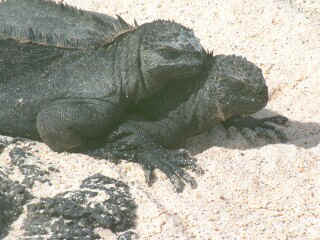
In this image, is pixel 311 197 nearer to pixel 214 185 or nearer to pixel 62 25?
pixel 214 185

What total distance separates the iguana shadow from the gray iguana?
0.13m

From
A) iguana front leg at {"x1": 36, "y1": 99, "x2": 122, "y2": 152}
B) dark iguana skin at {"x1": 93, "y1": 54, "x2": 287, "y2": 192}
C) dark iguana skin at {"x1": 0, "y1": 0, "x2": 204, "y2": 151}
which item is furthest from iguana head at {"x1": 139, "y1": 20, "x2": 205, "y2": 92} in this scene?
iguana front leg at {"x1": 36, "y1": 99, "x2": 122, "y2": 152}

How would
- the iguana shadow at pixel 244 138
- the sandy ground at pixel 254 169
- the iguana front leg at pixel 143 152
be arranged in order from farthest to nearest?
the iguana shadow at pixel 244 138
the iguana front leg at pixel 143 152
the sandy ground at pixel 254 169

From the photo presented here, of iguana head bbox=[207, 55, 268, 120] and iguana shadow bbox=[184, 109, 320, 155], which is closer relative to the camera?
iguana head bbox=[207, 55, 268, 120]

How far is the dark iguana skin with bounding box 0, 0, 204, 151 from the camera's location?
3871 mm

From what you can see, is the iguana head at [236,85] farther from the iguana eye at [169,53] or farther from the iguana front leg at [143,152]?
the iguana front leg at [143,152]

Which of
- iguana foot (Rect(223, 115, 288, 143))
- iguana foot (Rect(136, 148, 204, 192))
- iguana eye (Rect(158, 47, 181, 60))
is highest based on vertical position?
iguana eye (Rect(158, 47, 181, 60))

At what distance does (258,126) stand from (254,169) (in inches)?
23.4

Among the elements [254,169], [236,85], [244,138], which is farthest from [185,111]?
[254,169]

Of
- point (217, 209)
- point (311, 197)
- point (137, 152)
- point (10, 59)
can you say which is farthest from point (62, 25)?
point (311, 197)

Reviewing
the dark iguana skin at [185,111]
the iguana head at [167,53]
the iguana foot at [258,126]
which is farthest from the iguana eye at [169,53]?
the iguana foot at [258,126]

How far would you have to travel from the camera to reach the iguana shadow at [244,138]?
417 cm

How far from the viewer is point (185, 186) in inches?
148

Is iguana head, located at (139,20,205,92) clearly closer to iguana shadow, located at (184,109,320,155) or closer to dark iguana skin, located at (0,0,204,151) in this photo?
dark iguana skin, located at (0,0,204,151)
